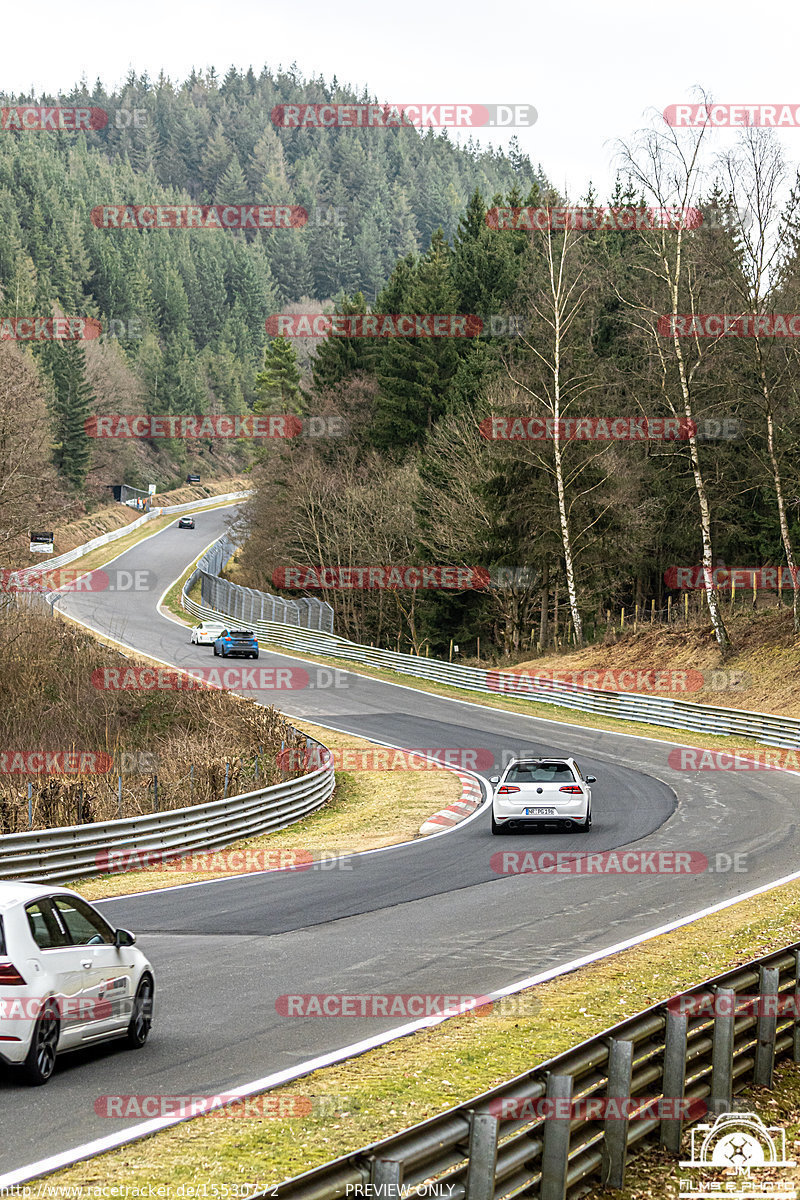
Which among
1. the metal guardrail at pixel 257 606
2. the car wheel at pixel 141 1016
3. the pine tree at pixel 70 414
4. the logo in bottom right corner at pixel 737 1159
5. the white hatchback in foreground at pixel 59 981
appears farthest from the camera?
the pine tree at pixel 70 414

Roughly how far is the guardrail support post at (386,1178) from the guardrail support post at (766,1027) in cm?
448

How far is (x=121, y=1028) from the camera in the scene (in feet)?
30.6

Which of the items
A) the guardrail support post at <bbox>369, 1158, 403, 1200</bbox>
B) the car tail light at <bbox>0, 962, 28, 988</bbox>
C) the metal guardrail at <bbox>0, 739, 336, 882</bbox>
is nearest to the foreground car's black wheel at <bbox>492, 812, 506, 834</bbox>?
the metal guardrail at <bbox>0, 739, 336, 882</bbox>

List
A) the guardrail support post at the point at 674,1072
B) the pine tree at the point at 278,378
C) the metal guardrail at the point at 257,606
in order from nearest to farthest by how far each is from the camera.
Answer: the guardrail support post at the point at 674,1072, the metal guardrail at the point at 257,606, the pine tree at the point at 278,378

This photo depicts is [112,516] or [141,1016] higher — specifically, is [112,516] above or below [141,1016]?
below

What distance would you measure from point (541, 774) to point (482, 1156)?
17484 mm

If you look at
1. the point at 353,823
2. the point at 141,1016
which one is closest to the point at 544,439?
the point at 353,823

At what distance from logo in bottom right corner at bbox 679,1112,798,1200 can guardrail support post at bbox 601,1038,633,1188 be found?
1.37ft

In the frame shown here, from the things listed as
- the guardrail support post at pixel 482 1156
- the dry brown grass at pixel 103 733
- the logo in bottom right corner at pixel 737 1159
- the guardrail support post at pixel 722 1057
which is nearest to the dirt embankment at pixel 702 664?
the dry brown grass at pixel 103 733

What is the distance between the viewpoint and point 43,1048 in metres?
8.32

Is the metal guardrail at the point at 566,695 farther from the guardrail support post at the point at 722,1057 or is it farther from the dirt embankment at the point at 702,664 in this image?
the guardrail support post at the point at 722,1057

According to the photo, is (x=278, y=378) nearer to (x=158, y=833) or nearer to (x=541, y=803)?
(x=541, y=803)

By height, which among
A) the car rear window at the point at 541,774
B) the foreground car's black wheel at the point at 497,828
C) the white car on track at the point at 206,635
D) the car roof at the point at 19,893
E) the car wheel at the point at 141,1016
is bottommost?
the white car on track at the point at 206,635

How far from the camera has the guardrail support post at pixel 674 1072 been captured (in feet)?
25.2
